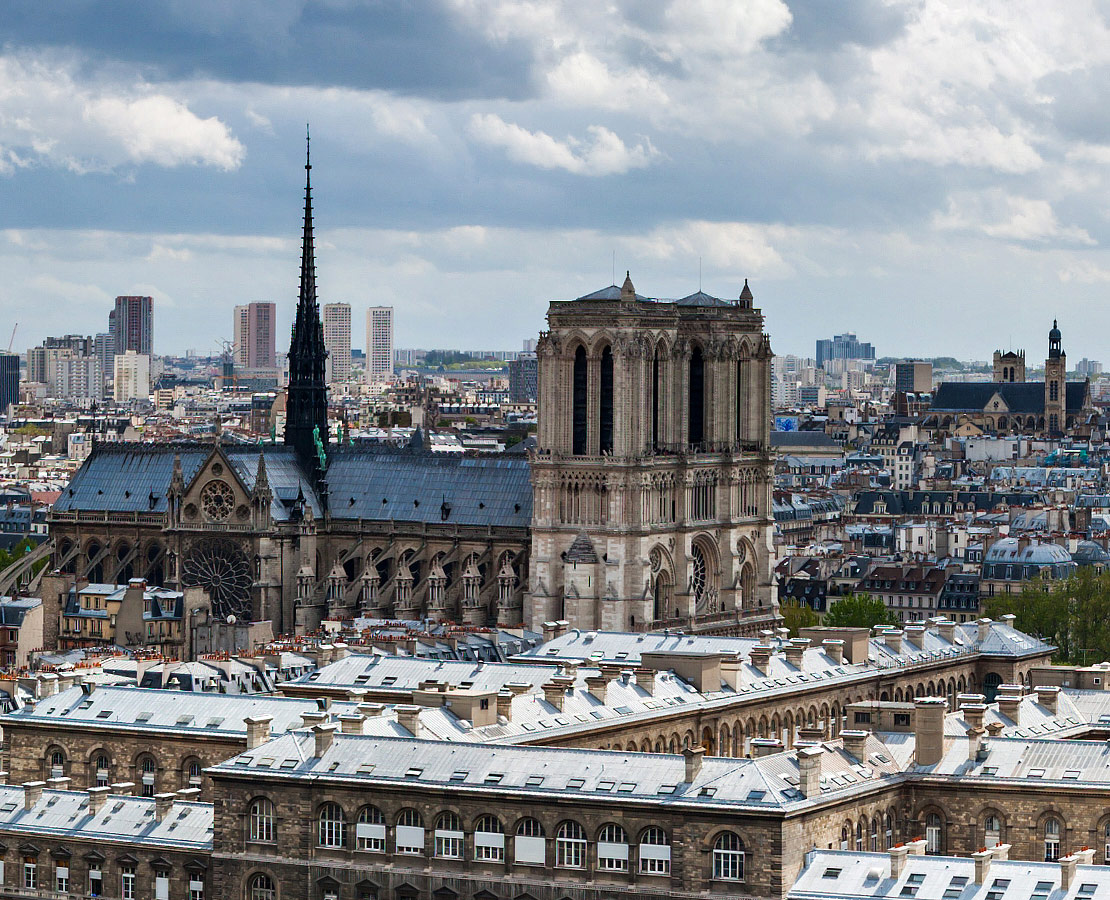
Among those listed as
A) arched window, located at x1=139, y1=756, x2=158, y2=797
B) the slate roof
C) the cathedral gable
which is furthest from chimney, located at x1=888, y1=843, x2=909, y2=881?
the cathedral gable

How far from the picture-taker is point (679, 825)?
94.9m

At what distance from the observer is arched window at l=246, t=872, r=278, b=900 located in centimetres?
10025

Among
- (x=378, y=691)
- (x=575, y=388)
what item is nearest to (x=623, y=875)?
(x=378, y=691)

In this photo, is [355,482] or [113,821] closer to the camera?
[113,821]

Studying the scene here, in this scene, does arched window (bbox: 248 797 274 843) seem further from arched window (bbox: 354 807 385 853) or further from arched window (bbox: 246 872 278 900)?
arched window (bbox: 354 807 385 853)

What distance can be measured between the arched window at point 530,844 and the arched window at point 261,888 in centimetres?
796

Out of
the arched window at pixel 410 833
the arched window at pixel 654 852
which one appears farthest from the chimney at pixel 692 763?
the arched window at pixel 410 833

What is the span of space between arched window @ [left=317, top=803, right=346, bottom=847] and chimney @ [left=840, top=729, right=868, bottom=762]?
656 inches

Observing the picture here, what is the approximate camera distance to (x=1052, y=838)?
106 meters

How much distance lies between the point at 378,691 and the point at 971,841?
87.5 feet

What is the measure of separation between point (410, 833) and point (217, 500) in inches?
3176

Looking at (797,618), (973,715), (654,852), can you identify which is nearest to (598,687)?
(973,715)

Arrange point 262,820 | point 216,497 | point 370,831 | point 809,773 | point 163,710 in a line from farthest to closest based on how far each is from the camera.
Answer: point 216,497, point 163,710, point 262,820, point 370,831, point 809,773

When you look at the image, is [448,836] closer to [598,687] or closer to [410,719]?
[410,719]
